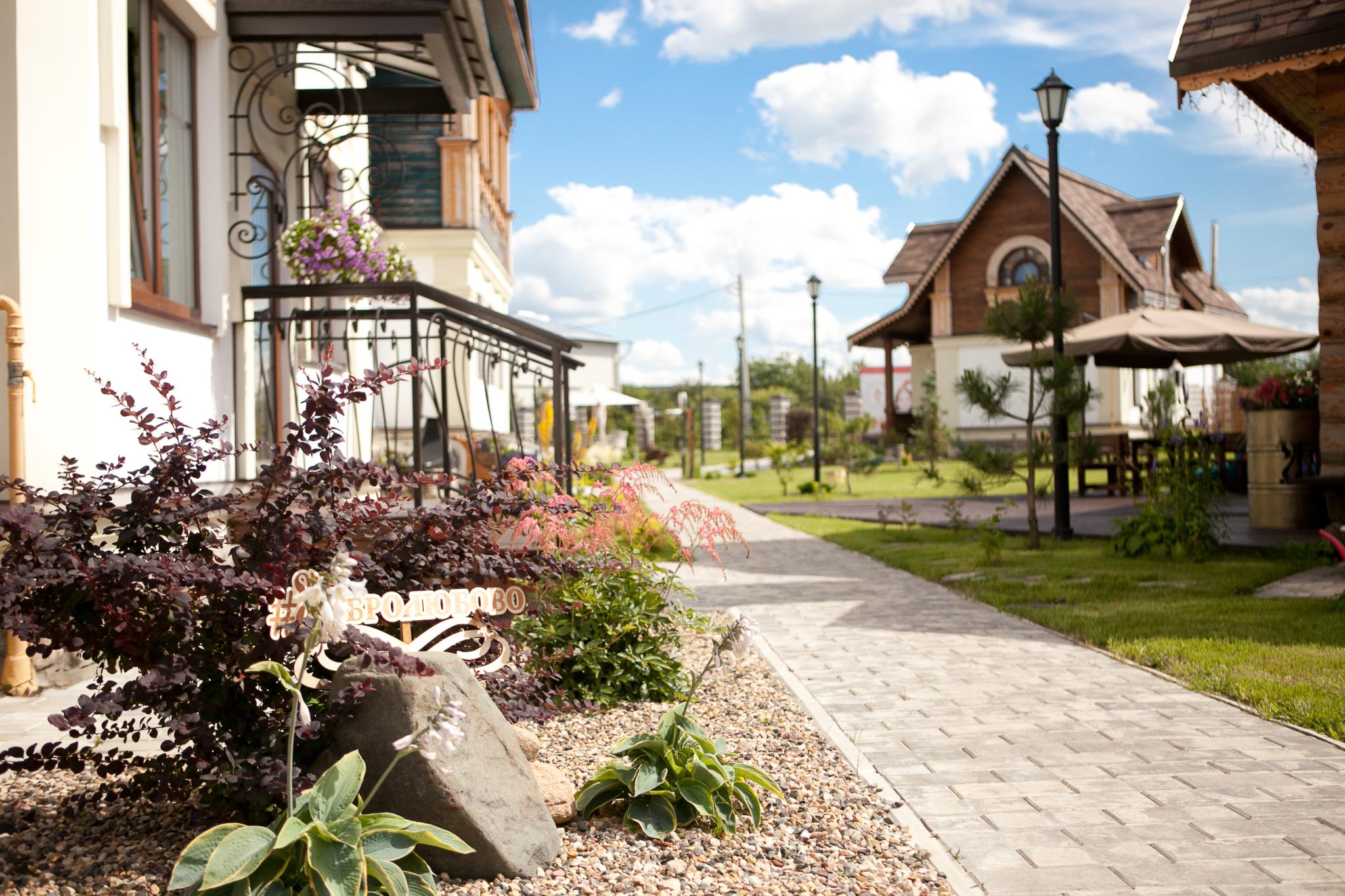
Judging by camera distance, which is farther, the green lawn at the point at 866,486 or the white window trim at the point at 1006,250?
the white window trim at the point at 1006,250

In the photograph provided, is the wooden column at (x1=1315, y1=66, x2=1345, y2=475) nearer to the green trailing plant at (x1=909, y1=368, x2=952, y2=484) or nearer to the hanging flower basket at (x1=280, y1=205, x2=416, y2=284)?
the hanging flower basket at (x1=280, y1=205, x2=416, y2=284)

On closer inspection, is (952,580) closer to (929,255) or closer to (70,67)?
(70,67)

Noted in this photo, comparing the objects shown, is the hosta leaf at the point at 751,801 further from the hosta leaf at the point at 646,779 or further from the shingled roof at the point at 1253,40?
the shingled roof at the point at 1253,40

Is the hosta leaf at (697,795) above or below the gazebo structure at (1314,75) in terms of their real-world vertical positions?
below

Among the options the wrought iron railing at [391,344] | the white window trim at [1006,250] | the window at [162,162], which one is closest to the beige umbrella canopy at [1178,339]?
the wrought iron railing at [391,344]

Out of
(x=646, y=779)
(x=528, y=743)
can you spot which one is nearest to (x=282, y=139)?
(x=528, y=743)

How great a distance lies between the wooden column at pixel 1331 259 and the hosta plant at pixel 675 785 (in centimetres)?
747

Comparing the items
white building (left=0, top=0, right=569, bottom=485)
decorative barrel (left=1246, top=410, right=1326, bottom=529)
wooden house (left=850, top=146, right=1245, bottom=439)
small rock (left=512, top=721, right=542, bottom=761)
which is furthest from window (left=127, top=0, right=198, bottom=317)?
wooden house (left=850, top=146, right=1245, bottom=439)

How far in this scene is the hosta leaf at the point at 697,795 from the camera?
11.4ft

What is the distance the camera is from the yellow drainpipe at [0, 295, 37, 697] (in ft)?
16.1

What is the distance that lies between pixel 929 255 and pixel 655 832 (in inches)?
1224

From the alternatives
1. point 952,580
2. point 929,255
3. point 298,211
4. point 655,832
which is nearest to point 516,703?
point 655,832

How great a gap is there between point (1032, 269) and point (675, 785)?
28114 mm

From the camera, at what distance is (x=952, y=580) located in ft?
30.1
